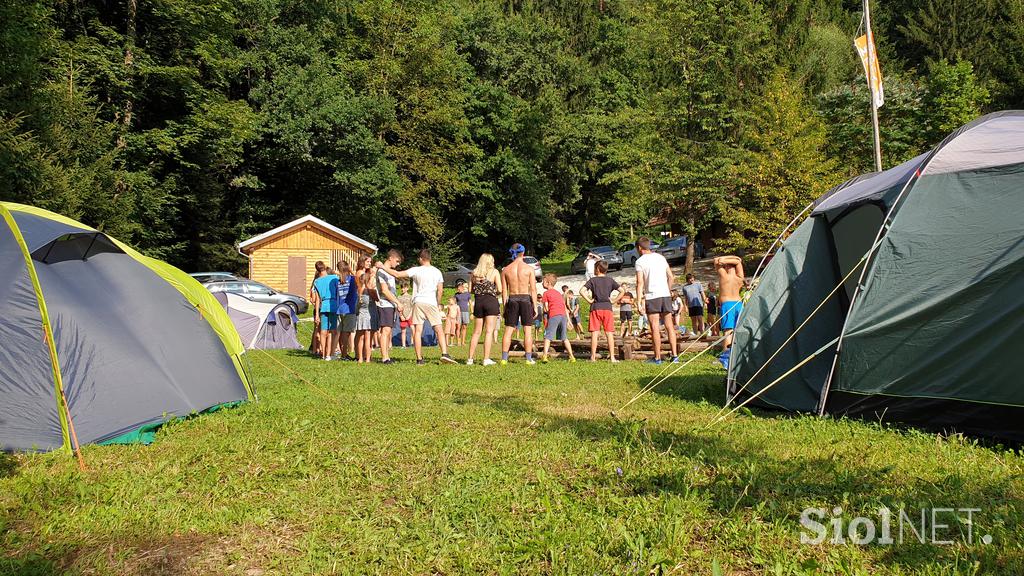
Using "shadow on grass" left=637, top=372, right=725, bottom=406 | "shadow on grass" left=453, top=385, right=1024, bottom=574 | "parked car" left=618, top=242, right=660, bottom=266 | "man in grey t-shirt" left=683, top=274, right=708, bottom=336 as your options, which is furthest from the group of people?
"parked car" left=618, top=242, right=660, bottom=266

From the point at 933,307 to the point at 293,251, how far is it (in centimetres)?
2627

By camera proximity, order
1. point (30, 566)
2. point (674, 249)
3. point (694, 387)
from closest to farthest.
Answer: point (30, 566) < point (694, 387) < point (674, 249)

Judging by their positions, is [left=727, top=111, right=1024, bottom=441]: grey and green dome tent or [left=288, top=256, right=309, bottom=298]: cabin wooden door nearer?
[left=727, top=111, right=1024, bottom=441]: grey and green dome tent

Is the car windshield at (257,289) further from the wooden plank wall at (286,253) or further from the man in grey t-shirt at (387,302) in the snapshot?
the man in grey t-shirt at (387,302)

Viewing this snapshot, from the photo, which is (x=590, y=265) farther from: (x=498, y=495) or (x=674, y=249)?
(x=674, y=249)

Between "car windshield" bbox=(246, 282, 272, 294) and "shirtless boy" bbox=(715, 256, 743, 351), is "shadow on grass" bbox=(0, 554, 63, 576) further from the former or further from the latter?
"car windshield" bbox=(246, 282, 272, 294)

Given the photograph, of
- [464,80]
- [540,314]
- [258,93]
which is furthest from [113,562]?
[464,80]

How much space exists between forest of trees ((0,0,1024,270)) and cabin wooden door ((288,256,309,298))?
17.6ft

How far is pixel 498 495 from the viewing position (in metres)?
3.96

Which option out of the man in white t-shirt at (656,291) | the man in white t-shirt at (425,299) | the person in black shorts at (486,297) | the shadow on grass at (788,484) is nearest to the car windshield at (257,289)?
the man in white t-shirt at (425,299)

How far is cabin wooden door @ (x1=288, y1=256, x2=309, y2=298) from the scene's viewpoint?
93.6 feet

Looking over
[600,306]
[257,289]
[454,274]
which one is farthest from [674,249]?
[600,306]

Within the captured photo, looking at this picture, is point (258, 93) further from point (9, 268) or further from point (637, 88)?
point (9, 268)

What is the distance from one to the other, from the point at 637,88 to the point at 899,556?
4453 centimetres
